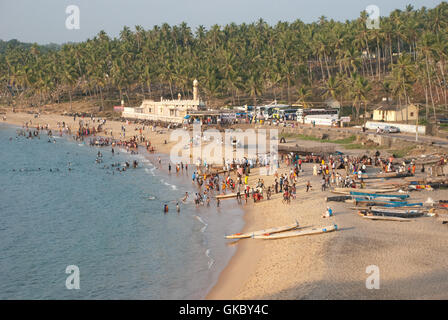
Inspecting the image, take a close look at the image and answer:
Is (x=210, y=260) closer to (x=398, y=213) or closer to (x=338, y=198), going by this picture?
(x=338, y=198)

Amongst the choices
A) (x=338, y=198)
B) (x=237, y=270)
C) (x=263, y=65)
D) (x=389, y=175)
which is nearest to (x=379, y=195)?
(x=338, y=198)

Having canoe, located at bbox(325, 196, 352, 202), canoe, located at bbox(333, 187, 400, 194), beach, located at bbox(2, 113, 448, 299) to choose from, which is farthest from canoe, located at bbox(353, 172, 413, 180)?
beach, located at bbox(2, 113, 448, 299)

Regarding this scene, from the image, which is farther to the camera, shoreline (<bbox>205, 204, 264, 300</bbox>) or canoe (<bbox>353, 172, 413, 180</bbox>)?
canoe (<bbox>353, 172, 413, 180</bbox>)

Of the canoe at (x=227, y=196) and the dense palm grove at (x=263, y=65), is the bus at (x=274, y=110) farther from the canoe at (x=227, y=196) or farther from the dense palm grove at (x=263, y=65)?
the canoe at (x=227, y=196)

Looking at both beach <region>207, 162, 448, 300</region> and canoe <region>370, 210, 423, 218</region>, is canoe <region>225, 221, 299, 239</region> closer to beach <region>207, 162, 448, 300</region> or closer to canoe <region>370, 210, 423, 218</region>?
beach <region>207, 162, 448, 300</region>

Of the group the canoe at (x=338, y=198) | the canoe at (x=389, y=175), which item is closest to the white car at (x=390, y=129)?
the canoe at (x=389, y=175)

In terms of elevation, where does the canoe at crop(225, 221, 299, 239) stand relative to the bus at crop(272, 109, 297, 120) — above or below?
below
